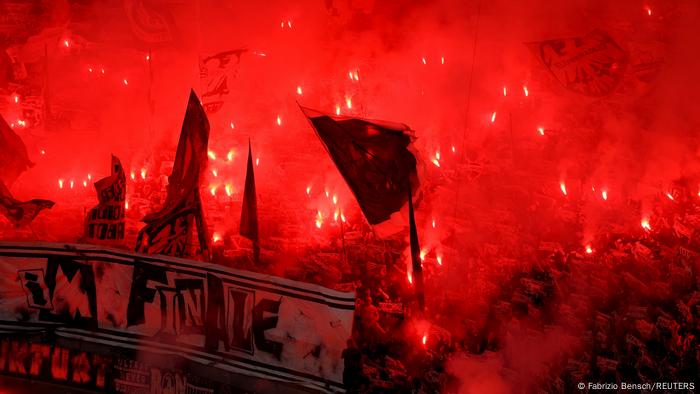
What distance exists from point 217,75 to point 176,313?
6.12m

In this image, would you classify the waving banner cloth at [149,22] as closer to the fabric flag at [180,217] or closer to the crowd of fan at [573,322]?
the fabric flag at [180,217]

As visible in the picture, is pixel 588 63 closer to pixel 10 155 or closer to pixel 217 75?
pixel 217 75

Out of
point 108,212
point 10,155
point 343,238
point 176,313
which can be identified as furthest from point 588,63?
point 10,155

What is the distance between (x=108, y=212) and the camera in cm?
691

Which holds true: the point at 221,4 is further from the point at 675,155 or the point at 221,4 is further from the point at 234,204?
the point at 675,155

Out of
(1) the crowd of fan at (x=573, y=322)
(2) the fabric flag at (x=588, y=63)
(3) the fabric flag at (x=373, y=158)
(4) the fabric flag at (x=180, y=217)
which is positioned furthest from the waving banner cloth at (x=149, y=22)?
(2) the fabric flag at (x=588, y=63)

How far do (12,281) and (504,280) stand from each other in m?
5.48

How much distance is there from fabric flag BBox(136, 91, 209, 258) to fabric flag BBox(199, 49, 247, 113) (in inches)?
169

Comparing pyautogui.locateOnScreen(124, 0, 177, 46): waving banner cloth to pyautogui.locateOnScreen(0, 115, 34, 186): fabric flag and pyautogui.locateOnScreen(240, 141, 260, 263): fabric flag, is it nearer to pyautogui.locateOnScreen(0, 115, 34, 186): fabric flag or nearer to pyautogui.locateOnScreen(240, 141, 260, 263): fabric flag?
pyautogui.locateOnScreen(0, 115, 34, 186): fabric flag

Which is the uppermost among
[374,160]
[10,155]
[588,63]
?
[588,63]

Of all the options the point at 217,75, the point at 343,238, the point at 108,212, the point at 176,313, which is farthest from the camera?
the point at 217,75

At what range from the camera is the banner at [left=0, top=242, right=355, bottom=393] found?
5.51 metres

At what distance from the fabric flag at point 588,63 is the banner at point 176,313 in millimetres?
5948

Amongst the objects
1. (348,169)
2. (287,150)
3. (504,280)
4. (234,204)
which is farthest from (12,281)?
(504,280)
